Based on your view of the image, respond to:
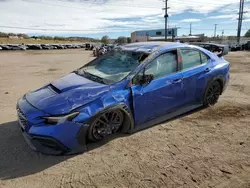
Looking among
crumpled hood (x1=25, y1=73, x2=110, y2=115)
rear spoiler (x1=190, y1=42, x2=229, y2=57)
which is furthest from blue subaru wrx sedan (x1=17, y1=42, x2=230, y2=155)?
rear spoiler (x1=190, y1=42, x2=229, y2=57)

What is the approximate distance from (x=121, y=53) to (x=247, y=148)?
2.72 m

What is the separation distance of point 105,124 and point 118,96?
1.55 feet

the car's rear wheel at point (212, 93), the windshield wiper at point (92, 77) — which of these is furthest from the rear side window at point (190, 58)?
the windshield wiper at point (92, 77)

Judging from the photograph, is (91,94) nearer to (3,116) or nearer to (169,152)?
(169,152)

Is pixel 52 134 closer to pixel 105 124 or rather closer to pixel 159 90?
pixel 105 124

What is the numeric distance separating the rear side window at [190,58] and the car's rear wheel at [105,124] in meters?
1.73

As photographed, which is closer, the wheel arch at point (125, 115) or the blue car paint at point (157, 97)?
the wheel arch at point (125, 115)

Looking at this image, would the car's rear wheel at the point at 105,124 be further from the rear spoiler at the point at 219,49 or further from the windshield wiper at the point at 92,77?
the rear spoiler at the point at 219,49

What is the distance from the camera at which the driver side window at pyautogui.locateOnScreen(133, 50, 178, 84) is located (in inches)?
152

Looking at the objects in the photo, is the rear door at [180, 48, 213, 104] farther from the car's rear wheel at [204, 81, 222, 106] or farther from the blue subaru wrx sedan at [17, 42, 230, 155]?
the car's rear wheel at [204, 81, 222, 106]

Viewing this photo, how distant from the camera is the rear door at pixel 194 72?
174 inches

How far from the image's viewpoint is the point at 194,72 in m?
4.52

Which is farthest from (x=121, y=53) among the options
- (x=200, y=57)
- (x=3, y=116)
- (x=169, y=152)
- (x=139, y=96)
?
(x=3, y=116)

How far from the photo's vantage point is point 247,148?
3.45 meters
